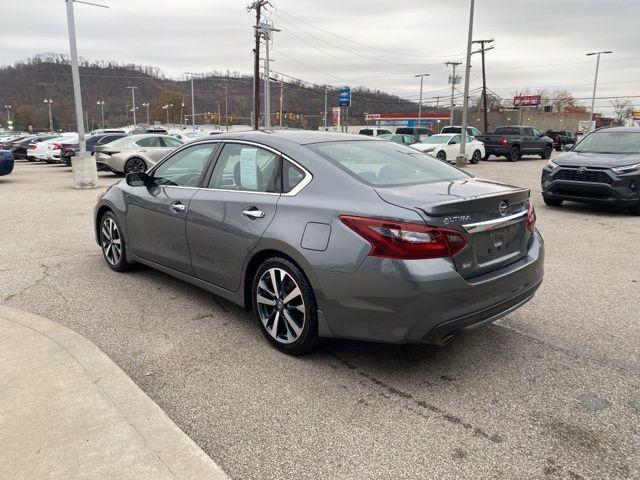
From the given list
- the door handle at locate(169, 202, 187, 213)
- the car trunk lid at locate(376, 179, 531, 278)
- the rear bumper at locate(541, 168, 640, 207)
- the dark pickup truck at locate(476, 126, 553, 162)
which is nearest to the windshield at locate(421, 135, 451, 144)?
the dark pickup truck at locate(476, 126, 553, 162)

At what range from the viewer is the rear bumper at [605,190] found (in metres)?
9.30

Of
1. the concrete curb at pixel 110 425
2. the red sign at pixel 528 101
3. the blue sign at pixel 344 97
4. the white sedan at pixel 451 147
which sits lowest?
the concrete curb at pixel 110 425

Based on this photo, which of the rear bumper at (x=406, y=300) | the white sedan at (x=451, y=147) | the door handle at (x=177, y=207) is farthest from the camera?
the white sedan at (x=451, y=147)

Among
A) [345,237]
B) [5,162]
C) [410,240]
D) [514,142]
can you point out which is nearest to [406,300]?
[410,240]

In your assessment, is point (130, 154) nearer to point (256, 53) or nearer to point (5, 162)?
point (5, 162)

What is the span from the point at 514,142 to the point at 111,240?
2588 centimetres

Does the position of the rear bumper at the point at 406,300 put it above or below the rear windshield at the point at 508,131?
below

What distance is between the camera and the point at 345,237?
10.4 ft

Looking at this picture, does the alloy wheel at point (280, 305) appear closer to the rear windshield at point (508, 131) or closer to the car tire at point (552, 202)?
the car tire at point (552, 202)

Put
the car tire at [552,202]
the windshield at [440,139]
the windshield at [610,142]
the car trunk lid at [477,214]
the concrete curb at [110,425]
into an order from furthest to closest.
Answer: the windshield at [440,139], the car tire at [552,202], the windshield at [610,142], the car trunk lid at [477,214], the concrete curb at [110,425]

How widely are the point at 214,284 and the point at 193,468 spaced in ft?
6.51

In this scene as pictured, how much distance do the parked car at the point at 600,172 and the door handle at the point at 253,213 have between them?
8.01m

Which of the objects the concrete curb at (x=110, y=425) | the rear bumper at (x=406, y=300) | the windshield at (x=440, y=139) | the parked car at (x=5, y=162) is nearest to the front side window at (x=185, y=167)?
the concrete curb at (x=110, y=425)

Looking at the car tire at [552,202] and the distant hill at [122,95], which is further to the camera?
the distant hill at [122,95]
